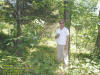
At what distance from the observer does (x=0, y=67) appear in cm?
215

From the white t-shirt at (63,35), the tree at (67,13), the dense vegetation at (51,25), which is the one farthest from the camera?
the white t-shirt at (63,35)

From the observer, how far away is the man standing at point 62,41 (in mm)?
4293

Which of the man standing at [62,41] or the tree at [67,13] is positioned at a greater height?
the tree at [67,13]

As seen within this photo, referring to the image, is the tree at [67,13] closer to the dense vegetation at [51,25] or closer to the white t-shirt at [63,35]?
the dense vegetation at [51,25]

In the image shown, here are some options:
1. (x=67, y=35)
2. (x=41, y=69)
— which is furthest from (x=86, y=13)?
(x=41, y=69)

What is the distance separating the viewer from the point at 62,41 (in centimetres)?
445

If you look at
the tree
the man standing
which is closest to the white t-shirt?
the man standing

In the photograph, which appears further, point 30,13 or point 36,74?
point 30,13

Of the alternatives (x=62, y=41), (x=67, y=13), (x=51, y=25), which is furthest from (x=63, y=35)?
(x=67, y=13)

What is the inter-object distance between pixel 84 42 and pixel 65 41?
0.77 meters

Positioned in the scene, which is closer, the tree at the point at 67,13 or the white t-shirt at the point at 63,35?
the tree at the point at 67,13

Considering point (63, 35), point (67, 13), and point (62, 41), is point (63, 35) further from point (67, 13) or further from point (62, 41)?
point (67, 13)

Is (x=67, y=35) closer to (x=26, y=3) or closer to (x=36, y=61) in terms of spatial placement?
(x=26, y=3)

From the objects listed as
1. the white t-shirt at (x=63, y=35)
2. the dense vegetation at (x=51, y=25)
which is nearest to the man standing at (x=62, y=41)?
the white t-shirt at (x=63, y=35)
